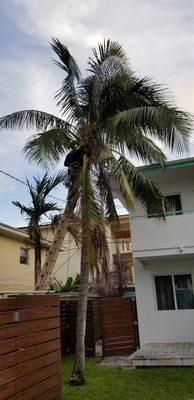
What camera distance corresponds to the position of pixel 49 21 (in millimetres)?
10086

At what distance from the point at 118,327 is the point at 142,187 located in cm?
524

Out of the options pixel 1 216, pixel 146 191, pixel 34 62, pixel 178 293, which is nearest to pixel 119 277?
pixel 1 216

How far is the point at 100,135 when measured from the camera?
10148 mm

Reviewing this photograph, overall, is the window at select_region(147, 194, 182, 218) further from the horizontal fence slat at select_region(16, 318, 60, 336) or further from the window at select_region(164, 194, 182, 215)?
the horizontal fence slat at select_region(16, 318, 60, 336)

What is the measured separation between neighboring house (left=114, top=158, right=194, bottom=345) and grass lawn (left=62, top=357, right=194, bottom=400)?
289 centimetres

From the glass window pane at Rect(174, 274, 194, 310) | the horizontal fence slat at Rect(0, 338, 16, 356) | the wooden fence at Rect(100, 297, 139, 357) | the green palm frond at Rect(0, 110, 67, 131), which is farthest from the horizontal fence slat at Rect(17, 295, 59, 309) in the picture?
the glass window pane at Rect(174, 274, 194, 310)

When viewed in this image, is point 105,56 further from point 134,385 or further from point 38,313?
point 134,385

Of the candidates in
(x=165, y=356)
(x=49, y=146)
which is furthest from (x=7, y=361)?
(x=165, y=356)

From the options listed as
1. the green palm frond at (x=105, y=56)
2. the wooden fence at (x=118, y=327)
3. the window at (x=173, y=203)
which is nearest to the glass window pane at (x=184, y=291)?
the wooden fence at (x=118, y=327)

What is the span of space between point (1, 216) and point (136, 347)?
1178 centimetres

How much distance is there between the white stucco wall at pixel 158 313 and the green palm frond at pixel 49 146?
5.84 meters

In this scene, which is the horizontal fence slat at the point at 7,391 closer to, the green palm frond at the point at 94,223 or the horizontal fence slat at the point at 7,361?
the horizontal fence slat at the point at 7,361

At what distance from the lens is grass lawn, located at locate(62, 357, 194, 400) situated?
7.89 metres

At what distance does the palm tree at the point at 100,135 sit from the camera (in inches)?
353
